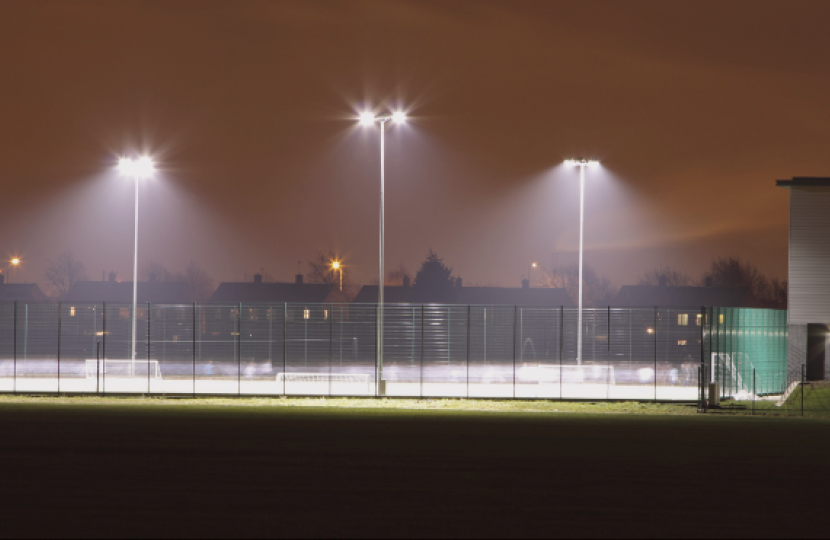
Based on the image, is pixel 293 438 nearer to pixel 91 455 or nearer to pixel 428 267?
pixel 91 455

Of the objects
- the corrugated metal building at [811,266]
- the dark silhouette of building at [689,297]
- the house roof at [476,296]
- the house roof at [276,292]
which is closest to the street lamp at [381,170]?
the corrugated metal building at [811,266]

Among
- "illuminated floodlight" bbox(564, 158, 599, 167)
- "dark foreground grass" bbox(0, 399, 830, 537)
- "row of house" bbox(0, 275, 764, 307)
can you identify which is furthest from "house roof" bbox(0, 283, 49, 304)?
"dark foreground grass" bbox(0, 399, 830, 537)

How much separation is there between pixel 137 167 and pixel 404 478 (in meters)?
26.6

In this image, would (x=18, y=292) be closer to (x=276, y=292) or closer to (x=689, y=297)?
(x=276, y=292)

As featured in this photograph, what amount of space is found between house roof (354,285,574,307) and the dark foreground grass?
214 ft

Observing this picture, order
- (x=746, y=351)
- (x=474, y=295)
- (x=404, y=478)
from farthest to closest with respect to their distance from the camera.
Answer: (x=474, y=295), (x=746, y=351), (x=404, y=478)

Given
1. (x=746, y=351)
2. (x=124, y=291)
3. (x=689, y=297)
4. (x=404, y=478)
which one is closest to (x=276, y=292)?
(x=124, y=291)

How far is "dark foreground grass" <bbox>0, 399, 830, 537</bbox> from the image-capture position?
10.5 metres

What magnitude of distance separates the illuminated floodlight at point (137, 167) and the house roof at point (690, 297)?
7162 centimetres

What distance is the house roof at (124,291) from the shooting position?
97625mm

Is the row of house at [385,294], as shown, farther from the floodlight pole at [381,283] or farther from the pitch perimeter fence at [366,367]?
the floodlight pole at [381,283]

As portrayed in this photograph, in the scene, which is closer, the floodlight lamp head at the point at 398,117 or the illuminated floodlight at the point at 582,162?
the floodlight lamp head at the point at 398,117

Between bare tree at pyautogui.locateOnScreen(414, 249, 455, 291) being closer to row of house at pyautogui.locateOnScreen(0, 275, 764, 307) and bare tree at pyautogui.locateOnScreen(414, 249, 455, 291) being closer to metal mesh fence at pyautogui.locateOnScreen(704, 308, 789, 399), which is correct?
row of house at pyautogui.locateOnScreen(0, 275, 764, 307)

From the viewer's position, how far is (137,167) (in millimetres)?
37094
